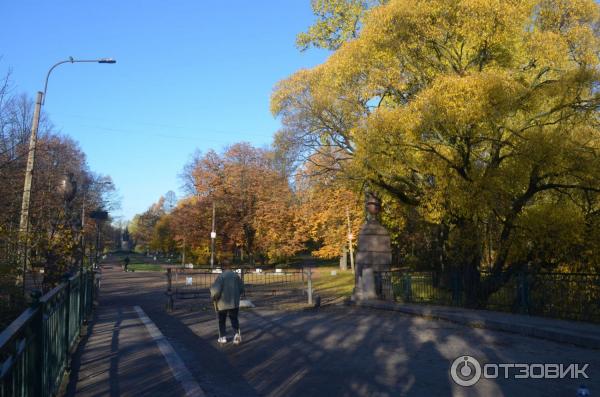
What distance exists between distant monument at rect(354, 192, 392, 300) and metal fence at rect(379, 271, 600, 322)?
0.30 m

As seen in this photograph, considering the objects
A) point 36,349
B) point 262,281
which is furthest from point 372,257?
point 36,349

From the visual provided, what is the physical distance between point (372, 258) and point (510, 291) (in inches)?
220

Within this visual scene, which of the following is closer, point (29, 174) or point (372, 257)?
point (29, 174)

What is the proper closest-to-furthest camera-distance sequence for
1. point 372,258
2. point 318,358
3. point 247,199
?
point 318,358
point 372,258
point 247,199

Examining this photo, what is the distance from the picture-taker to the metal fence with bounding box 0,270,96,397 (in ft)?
11.9

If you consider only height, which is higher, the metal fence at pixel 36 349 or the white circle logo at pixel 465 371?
the metal fence at pixel 36 349

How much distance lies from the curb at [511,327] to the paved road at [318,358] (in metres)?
0.21

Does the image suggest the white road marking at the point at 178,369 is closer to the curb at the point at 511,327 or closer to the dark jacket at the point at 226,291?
the dark jacket at the point at 226,291

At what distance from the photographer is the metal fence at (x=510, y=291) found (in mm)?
12461

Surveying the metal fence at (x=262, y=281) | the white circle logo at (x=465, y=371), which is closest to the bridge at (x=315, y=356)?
the white circle logo at (x=465, y=371)

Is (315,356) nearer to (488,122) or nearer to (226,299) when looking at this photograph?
(226,299)

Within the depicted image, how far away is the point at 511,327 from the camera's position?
1143 centimetres

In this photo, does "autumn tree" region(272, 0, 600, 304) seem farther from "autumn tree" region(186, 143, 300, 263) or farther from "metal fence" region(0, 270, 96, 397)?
"autumn tree" region(186, 143, 300, 263)

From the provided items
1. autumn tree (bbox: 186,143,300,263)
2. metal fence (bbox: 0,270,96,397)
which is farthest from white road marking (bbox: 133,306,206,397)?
autumn tree (bbox: 186,143,300,263)
